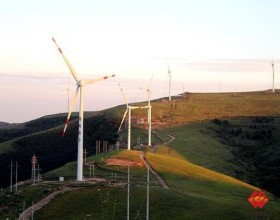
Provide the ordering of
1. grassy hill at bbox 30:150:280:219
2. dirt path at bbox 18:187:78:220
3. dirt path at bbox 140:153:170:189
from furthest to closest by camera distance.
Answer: dirt path at bbox 140:153:170:189, grassy hill at bbox 30:150:280:219, dirt path at bbox 18:187:78:220

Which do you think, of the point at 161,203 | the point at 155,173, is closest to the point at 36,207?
the point at 161,203

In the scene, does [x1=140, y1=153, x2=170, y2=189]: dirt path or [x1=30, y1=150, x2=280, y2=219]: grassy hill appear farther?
[x1=140, y1=153, x2=170, y2=189]: dirt path

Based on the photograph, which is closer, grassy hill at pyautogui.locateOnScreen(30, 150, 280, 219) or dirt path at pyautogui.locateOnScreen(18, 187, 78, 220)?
dirt path at pyautogui.locateOnScreen(18, 187, 78, 220)

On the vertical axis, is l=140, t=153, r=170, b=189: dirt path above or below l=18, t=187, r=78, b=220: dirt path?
above

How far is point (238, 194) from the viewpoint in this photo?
116 m

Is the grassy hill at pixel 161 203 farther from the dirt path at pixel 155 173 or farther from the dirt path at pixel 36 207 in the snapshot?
the dirt path at pixel 155 173

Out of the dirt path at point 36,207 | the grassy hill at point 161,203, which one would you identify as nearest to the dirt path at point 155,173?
the grassy hill at point 161,203

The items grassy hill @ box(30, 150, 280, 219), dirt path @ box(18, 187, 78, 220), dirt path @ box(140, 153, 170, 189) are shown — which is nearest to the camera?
dirt path @ box(18, 187, 78, 220)

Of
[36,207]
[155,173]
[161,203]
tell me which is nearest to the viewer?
[36,207]

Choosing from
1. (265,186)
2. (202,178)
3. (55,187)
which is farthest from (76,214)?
(265,186)

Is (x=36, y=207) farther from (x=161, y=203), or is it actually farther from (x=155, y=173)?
(x=155, y=173)

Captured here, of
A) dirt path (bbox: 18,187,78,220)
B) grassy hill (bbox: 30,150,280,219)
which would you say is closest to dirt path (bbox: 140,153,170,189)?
grassy hill (bbox: 30,150,280,219)

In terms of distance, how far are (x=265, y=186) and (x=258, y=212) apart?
77.4 meters

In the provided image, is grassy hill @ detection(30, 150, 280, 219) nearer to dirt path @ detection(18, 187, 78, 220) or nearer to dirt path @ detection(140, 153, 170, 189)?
dirt path @ detection(18, 187, 78, 220)
